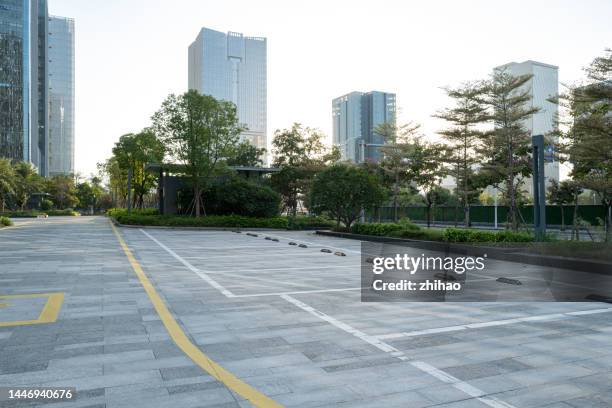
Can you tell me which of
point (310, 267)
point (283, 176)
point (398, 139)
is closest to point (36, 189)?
point (283, 176)

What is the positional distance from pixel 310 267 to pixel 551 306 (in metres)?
5.98

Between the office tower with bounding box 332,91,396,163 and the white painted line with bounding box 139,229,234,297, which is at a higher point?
the office tower with bounding box 332,91,396,163

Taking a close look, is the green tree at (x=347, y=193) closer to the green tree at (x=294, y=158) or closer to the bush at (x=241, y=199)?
the bush at (x=241, y=199)

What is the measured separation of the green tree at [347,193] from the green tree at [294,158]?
1702cm

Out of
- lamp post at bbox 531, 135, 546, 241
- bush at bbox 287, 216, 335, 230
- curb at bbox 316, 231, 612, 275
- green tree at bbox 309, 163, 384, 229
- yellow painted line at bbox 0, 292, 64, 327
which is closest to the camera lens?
yellow painted line at bbox 0, 292, 64, 327

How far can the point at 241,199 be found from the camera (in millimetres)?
34031

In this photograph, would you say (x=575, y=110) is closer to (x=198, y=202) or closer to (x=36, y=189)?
(x=198, y=202)

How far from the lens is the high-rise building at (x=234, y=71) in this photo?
593ft

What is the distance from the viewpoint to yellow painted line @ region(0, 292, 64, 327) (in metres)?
6.26

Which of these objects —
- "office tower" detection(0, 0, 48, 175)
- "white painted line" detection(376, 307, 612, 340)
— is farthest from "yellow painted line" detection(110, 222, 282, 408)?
"office tower" detection(0, 0, 48, 175)

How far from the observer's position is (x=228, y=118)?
34.4 metres

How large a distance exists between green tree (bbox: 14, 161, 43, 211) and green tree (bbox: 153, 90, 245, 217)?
33389mm

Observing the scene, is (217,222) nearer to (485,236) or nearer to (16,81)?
(485,236)

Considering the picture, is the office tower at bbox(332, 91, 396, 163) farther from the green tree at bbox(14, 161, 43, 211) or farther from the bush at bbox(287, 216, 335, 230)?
the green tree at bbox(14, 161, 43, 211)
